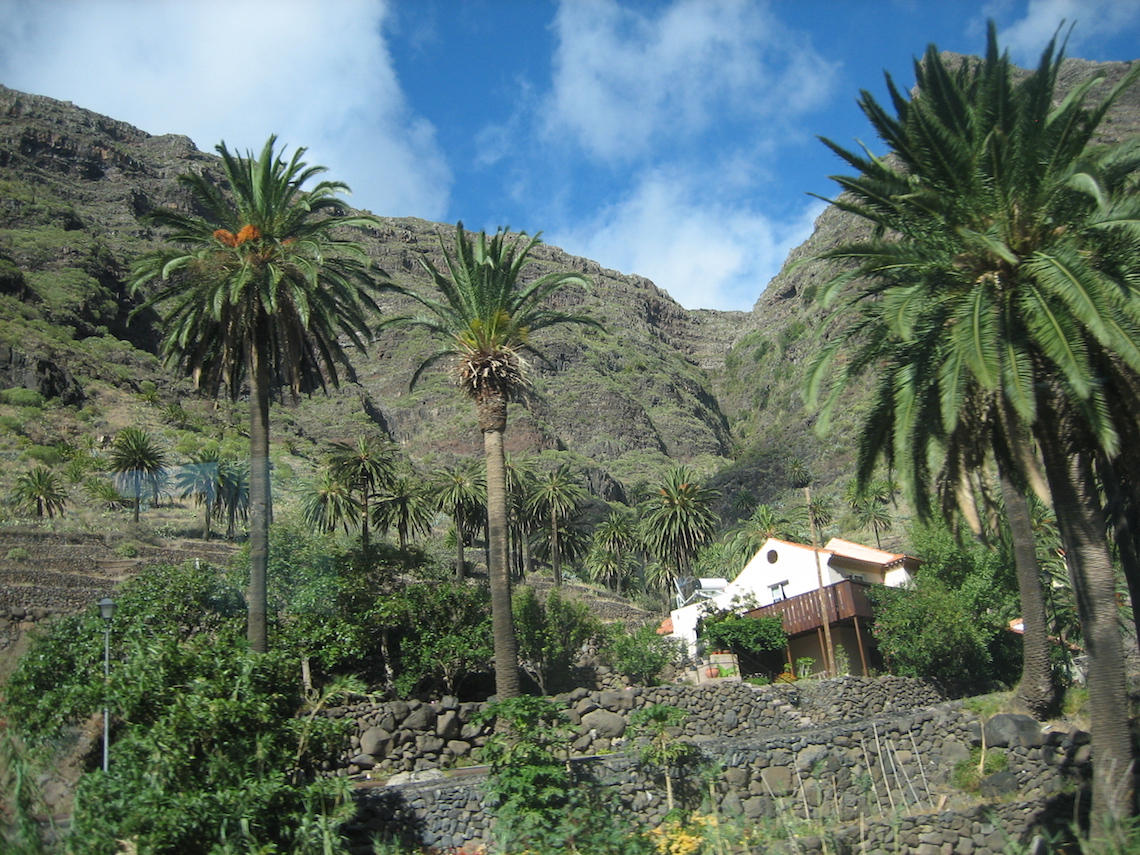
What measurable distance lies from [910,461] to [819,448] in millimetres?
121299

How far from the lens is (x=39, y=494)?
63.2 meters

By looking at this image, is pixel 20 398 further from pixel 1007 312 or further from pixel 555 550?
pixel 1007 312

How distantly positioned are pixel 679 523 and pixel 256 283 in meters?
43.6

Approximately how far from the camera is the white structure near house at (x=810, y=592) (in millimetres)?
39031

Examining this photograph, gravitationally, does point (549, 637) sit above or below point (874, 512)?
below

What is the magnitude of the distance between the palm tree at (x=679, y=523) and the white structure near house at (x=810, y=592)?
12585mm

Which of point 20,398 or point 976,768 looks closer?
point 976,768

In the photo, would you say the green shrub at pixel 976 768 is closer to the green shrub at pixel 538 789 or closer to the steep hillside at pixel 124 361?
the green shrub at pixel 538 789

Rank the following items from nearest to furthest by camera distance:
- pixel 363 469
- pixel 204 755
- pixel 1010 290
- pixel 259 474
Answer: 1. pixel 204 755
2. pixel 1010 290
3. pixel 259 474
4. pixel 363 469

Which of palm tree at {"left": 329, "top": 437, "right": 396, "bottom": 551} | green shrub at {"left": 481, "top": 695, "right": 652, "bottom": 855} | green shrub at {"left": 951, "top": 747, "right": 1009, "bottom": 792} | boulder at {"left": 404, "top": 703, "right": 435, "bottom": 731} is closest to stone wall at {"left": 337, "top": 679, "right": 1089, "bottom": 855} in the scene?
green shrub at {"left": 951, "top": 747, "right": 1009, "bottom": 792}

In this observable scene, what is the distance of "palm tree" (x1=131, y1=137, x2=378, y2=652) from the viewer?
24.0 meters

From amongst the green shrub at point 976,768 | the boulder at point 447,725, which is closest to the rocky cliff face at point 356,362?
the boulder at point 447,725

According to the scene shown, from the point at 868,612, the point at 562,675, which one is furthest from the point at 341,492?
the point at 868,612

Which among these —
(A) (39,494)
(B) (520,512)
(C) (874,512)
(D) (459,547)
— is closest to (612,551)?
(B) (520,512)
